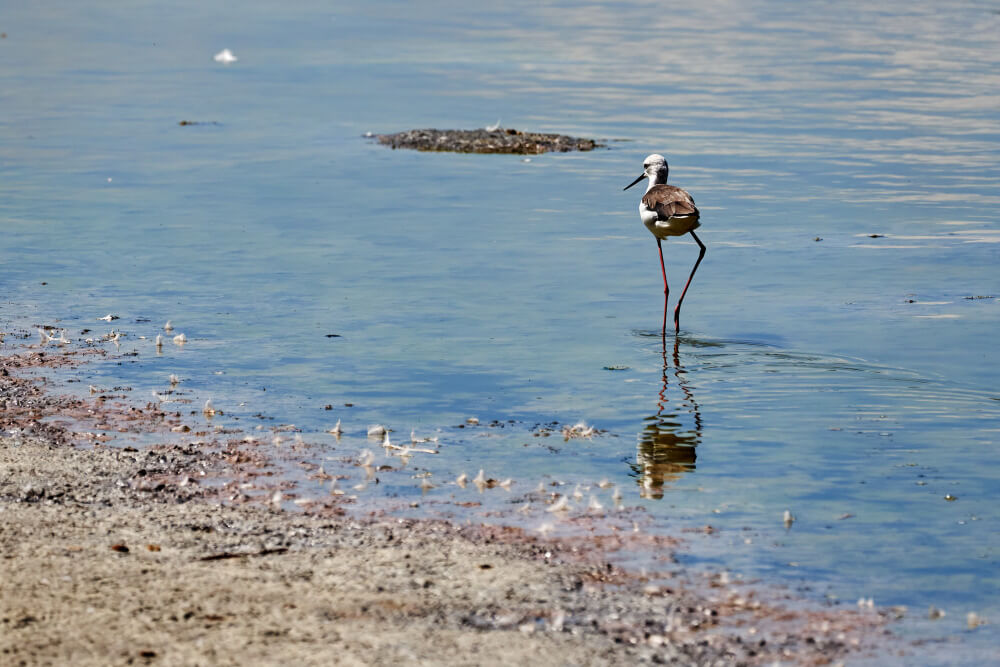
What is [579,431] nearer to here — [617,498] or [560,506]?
[617,498]

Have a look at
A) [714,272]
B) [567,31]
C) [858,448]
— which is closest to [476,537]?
[858,448]

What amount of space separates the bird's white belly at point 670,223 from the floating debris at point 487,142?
36.4ft

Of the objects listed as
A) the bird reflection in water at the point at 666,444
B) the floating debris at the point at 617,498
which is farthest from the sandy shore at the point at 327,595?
the bird reflection in water at the point at 666,444

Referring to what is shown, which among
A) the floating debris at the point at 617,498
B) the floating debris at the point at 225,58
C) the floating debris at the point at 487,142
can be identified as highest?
the floating debris at the point at 225,58

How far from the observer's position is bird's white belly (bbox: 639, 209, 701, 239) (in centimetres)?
1344

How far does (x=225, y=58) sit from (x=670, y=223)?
88.3 ft

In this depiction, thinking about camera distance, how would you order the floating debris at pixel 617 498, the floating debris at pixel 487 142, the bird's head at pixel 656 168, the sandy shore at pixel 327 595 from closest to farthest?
the sandy shore at pixel 327 595
the floating debris at pixel 617 498
the bird's head at pixel 656 168
the floating debris at pixel 487 142

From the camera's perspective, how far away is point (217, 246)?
54.5ft

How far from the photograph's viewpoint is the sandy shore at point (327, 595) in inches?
255

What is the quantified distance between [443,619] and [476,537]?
118 cm

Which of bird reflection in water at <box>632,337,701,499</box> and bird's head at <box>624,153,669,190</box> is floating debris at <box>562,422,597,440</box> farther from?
bird's head at <box>624,153,669,190</box>

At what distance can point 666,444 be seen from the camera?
32.7 ft

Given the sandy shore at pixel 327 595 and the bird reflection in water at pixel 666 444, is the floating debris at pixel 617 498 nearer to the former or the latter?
the bird reflection in water at pixel 666 444

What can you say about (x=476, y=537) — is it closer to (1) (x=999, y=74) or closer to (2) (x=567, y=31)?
(1) (x=999, y=74)
